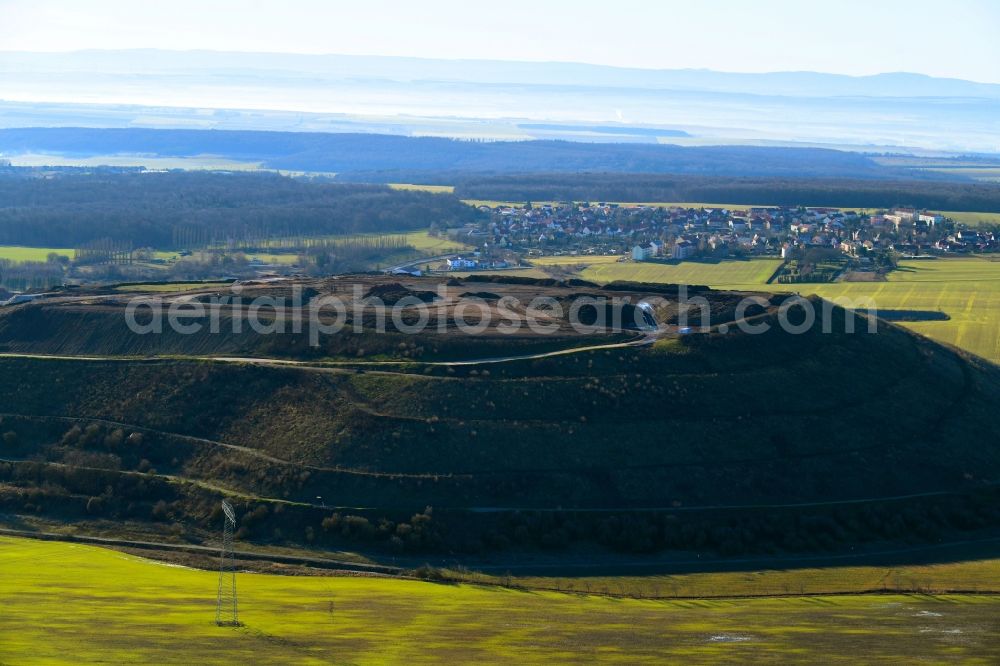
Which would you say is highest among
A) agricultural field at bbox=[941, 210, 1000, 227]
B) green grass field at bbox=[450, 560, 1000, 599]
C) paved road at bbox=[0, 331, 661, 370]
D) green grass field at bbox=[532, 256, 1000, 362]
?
agricultural field at bbox=[941, 210, 1000, 227]

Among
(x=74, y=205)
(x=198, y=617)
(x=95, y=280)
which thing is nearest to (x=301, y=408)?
(x=198, y=617)

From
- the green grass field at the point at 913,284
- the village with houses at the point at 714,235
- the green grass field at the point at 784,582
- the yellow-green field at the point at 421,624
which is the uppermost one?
the village with houses at the point at 714,235

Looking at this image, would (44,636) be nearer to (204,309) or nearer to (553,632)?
(553,632)

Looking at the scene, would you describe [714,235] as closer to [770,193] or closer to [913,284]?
[913,284]

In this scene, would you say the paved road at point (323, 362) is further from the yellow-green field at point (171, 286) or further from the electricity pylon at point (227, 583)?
the yellow-green field at point (171, 286)

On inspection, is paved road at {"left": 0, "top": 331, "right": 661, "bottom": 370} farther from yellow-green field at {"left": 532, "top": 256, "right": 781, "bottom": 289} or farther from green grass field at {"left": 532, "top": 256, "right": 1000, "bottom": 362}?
yellow-green field at {"left": 532, "top": 256, "right": 781, "bottom": 289}

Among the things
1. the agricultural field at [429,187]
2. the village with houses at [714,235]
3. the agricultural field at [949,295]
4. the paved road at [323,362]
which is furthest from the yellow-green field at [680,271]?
the agricultural field at [429,187]

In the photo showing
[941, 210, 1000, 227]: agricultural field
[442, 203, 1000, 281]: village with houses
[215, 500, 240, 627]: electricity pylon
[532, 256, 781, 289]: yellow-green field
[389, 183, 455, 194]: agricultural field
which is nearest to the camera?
[215, 500, 240, 627]: electricity pylon

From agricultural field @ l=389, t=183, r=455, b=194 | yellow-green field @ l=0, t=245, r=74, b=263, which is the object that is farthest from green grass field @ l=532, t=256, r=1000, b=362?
agricultural field @ l=389, t=183, r=455, b=194
